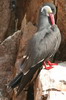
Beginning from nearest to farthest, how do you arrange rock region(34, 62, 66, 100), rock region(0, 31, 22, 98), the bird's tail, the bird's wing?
rock region(34, 62, 66, 100) → the bird's wing → the bird's tail → rock region(0, 31, 22, 98)

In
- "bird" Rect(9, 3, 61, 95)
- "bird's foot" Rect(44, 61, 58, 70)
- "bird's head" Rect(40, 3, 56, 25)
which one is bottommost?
"bird's foot" Rect(44, 61, 58, 70)

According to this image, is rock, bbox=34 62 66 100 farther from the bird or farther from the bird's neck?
the bird's neck

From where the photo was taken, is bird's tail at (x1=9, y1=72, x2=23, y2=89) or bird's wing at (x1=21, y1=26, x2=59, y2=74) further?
bird's tail at (x1=9, y1=72, x2=23, y2=89)

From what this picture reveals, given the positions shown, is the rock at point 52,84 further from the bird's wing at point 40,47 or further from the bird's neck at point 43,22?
the bird's neck at point 43,22

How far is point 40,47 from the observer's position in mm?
5770

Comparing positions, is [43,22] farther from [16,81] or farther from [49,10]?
[16,81]

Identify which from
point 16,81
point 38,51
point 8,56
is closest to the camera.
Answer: point 38,51

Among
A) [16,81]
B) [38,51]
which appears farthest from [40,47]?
[16,81]

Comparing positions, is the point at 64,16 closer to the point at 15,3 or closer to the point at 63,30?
the point at 63,30

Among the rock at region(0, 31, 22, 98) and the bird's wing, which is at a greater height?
the bird's wing

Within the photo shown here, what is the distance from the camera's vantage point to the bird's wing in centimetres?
574

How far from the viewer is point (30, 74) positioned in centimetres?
583

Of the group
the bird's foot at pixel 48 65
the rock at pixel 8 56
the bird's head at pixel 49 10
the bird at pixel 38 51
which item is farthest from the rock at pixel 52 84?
the rock at pixel 8 56

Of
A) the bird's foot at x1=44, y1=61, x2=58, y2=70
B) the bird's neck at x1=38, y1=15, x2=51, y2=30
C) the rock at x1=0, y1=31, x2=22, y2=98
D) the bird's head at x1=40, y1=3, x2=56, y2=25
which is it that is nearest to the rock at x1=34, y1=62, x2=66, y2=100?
the bird's foot at x1=44, y1=61, x2=58, y2=70
